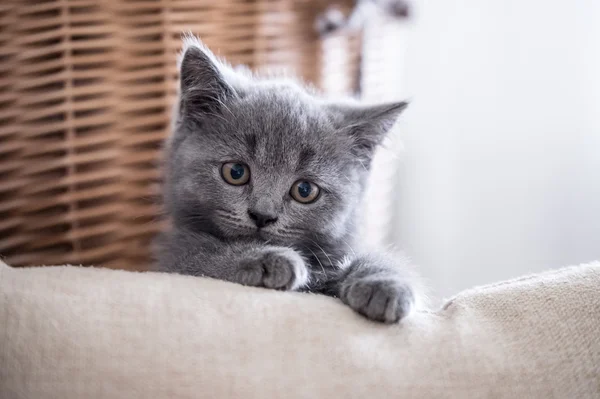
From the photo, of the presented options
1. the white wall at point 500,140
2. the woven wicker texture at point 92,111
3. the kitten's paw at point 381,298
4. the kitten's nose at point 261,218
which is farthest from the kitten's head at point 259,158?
the white wall at point 500,140

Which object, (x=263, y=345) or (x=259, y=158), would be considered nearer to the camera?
(x=263, y=345)

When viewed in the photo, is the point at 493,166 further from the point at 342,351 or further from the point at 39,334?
the point at 39,334

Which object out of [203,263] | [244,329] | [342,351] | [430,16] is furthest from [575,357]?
[430,16]

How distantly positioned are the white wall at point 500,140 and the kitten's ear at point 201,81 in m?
0.90

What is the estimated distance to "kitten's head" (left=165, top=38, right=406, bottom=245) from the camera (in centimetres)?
124

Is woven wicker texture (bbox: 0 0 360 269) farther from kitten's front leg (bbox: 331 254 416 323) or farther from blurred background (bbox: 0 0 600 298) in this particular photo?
kitten's front leg (bbox: 331 254 416 323)

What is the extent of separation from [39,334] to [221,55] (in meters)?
0.78

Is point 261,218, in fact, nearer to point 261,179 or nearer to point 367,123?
point 261,179

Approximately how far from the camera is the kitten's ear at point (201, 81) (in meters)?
1.25

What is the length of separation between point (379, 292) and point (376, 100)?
2.81ft

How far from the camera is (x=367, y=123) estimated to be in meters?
1.36

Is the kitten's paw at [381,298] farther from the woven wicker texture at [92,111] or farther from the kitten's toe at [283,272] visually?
the woven wicker texture at [92,111]

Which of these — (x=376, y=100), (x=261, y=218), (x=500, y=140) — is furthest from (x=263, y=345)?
(x=500, y=140)

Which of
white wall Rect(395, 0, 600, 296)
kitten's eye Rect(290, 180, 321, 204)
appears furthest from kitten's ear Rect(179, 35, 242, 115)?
white wall Rect(395, 0, 600, 296)
